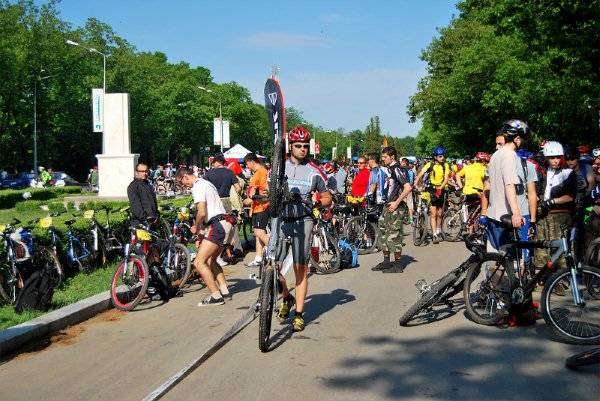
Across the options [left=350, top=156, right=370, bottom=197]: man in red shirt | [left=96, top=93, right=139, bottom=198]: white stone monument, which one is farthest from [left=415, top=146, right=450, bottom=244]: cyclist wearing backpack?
[left=96, top=93, right=139, bottom=198]: white stone monument

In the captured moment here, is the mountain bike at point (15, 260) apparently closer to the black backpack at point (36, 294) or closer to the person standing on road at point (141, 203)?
the black backpack at point (36, 294)

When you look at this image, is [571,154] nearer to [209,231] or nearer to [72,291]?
[209,231]

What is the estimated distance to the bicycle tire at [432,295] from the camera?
7.04 meters

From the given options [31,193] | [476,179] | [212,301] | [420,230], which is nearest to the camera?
[212,301]

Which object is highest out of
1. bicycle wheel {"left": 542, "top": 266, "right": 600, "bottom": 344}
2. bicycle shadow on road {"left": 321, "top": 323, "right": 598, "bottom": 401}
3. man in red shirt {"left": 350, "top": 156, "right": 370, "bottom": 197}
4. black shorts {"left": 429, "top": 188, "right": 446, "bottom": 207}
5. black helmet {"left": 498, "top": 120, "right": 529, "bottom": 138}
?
black helmet {"left": 498, "top": 120, "right": 529, "bottom": 138}

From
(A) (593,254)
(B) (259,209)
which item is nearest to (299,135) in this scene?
(A) (593,254)

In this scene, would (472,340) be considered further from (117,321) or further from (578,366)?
(117,321)

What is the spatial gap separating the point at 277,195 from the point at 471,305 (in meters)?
2.24

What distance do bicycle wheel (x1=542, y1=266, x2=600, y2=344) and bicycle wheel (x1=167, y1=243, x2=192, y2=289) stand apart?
518 cm

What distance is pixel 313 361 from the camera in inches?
233

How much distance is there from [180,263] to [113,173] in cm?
1757

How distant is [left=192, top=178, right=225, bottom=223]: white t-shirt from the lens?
343 inches

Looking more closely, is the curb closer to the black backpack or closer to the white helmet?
the black backpack

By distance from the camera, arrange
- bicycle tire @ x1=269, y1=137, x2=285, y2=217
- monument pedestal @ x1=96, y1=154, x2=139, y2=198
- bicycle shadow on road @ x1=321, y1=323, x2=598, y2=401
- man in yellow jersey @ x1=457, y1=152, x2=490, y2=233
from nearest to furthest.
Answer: bicycle shadow on road @ x1=321, y1=323, x2=598, y2=401
bicycle tire @ x1=269, y1=137, x2=285, y2=217
man in yellow jersey @ x1=457, y1=152, x2=490, y2=233
monument pedestal @ x1=96, y1=154, x2=139, y2=198
